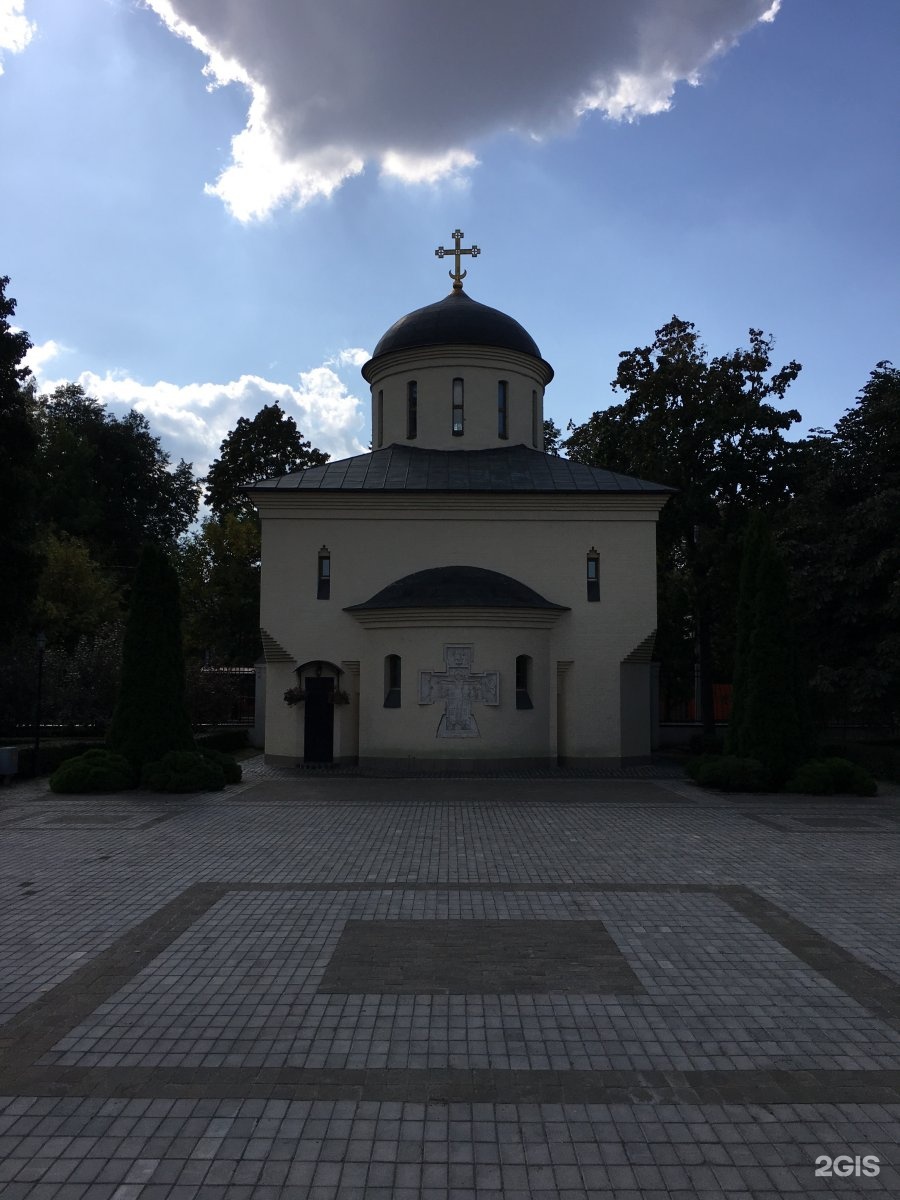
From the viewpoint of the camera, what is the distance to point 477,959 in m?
7.97

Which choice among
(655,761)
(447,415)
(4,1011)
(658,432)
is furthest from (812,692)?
(4,1011)

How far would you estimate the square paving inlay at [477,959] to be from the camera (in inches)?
288

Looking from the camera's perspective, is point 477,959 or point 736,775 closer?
point 477,959

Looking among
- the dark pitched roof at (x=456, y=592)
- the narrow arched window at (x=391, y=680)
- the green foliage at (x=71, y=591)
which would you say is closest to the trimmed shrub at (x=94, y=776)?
the narrow arched window at (x=391, y=680)

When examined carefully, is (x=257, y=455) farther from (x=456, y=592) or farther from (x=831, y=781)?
(x=831, y=781)

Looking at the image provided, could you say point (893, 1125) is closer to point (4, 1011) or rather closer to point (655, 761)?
point (4, 1011)

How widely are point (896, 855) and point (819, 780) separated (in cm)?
648

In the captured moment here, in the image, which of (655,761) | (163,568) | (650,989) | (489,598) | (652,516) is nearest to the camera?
(650,989)

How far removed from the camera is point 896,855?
41.8 feet

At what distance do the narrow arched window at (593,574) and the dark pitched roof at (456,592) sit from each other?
101 centimetres

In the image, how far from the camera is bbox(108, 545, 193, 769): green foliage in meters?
19.7

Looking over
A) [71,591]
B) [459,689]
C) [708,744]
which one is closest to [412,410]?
[459,689]

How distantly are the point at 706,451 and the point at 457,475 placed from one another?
1029 centimetres

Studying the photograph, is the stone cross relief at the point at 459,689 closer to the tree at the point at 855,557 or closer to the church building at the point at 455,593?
the church building at the point at 455,593
